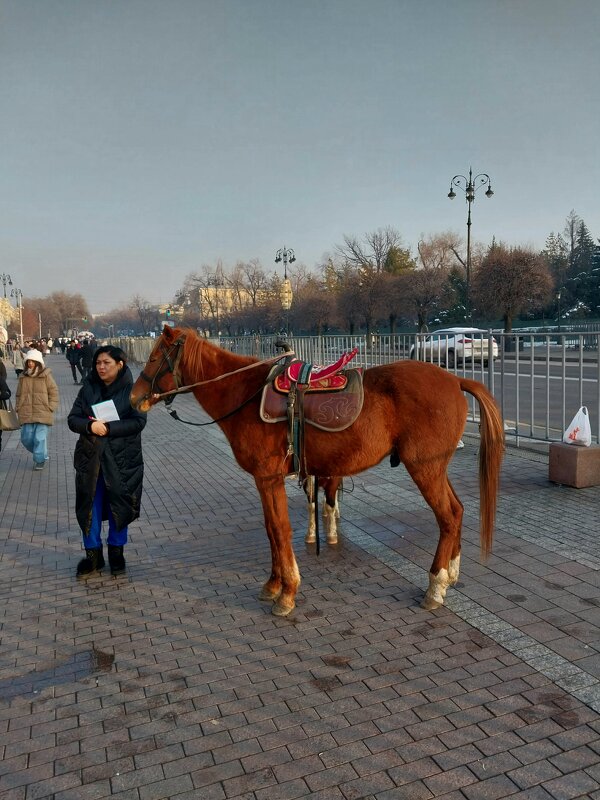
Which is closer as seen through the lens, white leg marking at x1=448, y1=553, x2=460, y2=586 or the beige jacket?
white leg marking at x1=448, y1=553, x2=460, y2=586

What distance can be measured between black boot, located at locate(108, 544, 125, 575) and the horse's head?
52.6 inches

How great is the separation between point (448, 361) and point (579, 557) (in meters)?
5.45

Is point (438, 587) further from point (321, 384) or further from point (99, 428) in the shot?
point (99, 428)

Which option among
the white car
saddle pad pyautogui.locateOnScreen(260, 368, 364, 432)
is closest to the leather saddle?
saddle pad pyautogui.locateOnScreen(260, 368, 364, 432)

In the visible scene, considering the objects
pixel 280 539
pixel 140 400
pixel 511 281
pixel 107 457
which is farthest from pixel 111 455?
pixel 511 281

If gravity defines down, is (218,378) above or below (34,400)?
above

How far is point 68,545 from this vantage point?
19.5 feet

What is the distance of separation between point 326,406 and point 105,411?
1871 millimetres

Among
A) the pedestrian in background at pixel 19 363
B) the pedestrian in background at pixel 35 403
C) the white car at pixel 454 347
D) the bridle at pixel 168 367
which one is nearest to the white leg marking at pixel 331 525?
the bridle at pixel 168 367

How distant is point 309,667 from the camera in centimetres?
355

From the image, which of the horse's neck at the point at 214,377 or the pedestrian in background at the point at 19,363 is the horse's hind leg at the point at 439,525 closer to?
the horse's neck at the point at 214,377

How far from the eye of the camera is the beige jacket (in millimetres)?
9328

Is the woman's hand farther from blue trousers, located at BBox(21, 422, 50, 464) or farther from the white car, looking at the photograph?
the white car

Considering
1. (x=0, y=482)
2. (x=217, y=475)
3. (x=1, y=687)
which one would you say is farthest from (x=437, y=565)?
(x=0, y=482)
